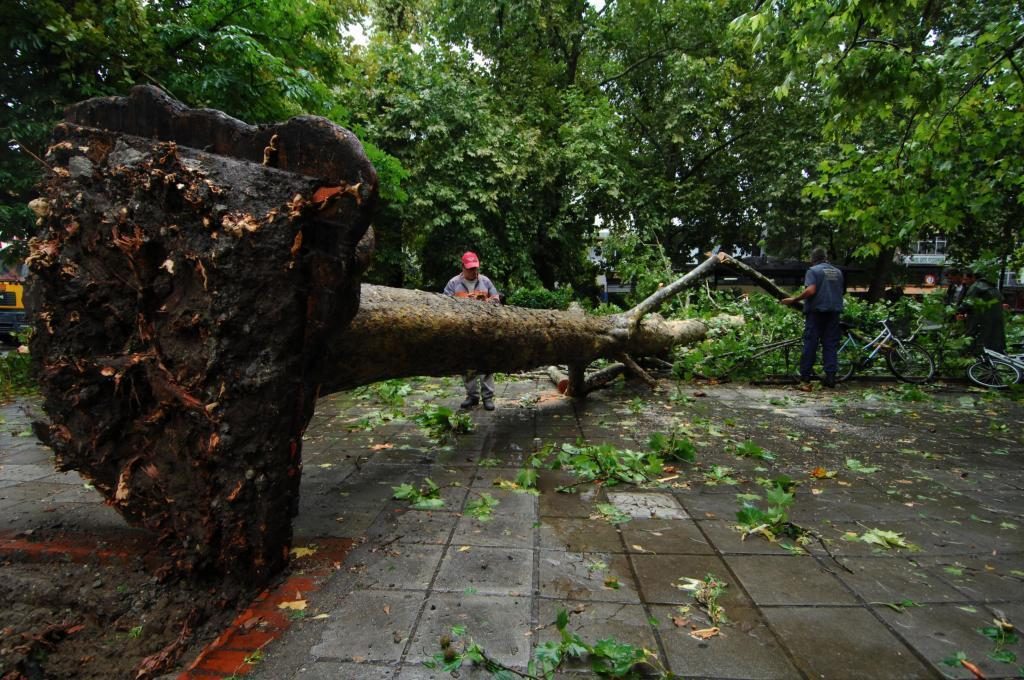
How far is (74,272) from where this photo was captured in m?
2.16

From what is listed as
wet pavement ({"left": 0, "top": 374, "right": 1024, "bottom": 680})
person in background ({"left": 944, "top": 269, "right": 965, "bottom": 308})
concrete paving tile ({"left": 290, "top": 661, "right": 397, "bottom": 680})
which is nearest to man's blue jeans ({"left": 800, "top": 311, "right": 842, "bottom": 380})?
wet pavement ({"left": 0, "top": 374, "right": 1024, "bottom": 680})

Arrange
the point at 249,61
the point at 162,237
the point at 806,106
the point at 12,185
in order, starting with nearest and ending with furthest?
the point at 162,237, the point at 12,185, the point at 249,61, the point at 806,106

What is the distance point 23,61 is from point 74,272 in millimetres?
7583

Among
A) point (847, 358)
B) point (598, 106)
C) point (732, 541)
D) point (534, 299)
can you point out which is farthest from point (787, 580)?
point (598, 106)

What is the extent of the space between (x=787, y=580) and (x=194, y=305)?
2637 mm

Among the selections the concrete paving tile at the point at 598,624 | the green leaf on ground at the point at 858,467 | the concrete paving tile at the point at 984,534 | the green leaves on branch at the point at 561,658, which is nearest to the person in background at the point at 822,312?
the green leaf on ground at the point at 858,467

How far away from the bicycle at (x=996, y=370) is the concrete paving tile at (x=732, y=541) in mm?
6997

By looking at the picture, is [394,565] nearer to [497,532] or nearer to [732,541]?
[497,532]

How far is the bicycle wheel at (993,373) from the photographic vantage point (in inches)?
279

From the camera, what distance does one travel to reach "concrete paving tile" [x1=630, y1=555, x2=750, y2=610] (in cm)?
201

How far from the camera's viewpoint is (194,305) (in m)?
2.00

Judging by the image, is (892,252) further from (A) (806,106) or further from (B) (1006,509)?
(B) (1006,509)

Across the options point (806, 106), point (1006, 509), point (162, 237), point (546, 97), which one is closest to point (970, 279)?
point (1006, 509)

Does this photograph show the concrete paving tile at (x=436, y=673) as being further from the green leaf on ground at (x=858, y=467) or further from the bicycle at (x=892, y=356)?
the bicycle at (x=892, y=356)
